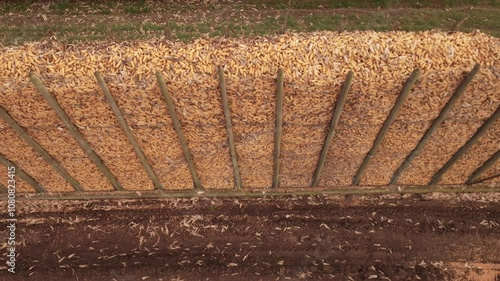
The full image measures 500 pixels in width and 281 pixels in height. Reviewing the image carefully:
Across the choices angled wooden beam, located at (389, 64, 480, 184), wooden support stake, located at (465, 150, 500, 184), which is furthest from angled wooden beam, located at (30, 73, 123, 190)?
wooden support stake, located at (465, 150, 500, 184)

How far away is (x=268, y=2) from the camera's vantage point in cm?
1041

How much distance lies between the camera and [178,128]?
6.87m

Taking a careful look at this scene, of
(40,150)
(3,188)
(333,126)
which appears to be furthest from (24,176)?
(333,126)

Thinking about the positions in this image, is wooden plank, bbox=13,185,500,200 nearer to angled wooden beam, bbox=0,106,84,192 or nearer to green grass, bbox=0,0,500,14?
angled wooden beam, bbox=0,106,84,192

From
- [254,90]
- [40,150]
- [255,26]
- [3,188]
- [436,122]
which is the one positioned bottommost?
[3,188]

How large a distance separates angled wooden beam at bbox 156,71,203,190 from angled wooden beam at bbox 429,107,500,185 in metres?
5.46

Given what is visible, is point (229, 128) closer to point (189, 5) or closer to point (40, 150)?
point (40, 150)

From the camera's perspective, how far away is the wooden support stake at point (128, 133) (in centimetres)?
599

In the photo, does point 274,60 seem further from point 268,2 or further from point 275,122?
point 268,2

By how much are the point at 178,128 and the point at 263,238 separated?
3419mm

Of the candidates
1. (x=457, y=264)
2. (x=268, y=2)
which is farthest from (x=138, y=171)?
(x=457, y=264)

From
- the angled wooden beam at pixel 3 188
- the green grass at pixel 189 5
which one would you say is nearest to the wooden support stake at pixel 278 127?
the green grass at pixel 189 5

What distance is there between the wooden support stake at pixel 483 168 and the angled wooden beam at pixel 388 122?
252 cm

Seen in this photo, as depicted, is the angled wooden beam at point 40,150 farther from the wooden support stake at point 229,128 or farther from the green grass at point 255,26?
the wooden support stake at point 229,128
